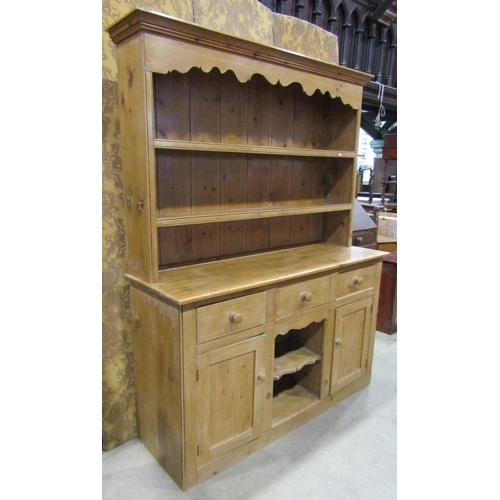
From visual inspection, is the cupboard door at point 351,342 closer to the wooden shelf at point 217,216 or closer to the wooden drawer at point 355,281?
the wooden drawer at point 355,281

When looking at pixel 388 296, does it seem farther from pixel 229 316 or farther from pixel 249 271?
pixel 229 316

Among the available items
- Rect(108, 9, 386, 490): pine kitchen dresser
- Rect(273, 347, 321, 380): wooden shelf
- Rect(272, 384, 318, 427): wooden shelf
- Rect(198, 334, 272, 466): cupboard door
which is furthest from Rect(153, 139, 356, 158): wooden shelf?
Rect(272, 384, 318, 427): wooden shelf

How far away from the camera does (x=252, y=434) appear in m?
1.80

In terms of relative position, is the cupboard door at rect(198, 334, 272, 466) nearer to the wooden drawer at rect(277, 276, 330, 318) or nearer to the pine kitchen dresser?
the pine kitchen dresser

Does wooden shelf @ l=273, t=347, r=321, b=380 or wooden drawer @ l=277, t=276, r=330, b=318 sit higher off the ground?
wooden drawer @ l=277, t=276, r=330, b=318

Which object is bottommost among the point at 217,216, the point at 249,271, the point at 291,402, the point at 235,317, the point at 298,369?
the point at 291,402

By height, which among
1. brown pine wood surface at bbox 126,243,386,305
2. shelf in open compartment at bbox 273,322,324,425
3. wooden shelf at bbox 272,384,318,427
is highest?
brown pine wood surface at bbox 126,243,386,305

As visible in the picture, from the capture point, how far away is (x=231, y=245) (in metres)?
2.07

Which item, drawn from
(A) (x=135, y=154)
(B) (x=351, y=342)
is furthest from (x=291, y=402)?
(A) (x=135, y=154)

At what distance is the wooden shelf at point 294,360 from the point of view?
1952 mm

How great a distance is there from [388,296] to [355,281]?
43.2 inches

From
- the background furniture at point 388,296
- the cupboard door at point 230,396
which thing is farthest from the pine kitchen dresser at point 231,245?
the background furniture at point 388,296

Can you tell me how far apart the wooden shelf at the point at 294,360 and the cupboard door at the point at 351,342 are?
0.49 ft

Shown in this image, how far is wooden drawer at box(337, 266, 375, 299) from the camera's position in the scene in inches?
82.1
